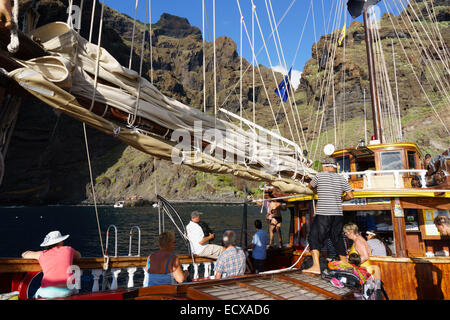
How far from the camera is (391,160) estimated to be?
8.60 meters

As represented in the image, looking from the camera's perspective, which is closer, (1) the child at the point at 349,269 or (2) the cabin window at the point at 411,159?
(1) the child at the point at 349,269

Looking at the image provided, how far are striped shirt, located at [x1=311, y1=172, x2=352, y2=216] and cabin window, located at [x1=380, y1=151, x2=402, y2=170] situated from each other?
514 centimetres

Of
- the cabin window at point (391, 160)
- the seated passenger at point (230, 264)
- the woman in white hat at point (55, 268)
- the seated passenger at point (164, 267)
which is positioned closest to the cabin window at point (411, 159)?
the cabin window at point (391, 160)

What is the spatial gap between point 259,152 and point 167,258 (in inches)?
91.1

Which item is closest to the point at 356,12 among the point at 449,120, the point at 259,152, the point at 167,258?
the point at 259,152

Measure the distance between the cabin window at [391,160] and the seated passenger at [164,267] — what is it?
739 cm

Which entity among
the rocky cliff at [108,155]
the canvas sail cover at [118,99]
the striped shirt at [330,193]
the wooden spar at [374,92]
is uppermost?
the rocky cliff at [108,155]

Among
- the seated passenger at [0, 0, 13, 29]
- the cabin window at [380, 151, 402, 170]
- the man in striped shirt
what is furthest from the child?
the cabin window at [380, 151, 402, 170]

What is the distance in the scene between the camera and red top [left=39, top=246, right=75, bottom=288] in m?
3.25

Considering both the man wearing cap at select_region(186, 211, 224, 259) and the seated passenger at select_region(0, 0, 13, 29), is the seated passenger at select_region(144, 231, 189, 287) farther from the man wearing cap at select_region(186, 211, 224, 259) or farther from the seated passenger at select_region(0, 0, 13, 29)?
the seated passenger at select_region(0, 0, 13, 29)

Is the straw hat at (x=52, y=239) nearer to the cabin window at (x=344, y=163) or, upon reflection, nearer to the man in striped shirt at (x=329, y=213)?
the man in striped shirt at (x=329, y=213)

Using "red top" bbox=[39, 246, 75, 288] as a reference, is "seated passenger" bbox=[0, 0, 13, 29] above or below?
above

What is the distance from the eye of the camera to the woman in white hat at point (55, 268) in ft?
10.4
